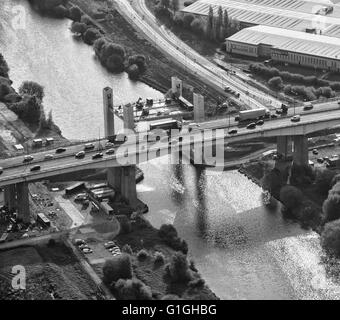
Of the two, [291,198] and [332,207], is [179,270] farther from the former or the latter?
[291,198]

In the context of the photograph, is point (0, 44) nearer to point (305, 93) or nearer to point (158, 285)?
point (305, 93)

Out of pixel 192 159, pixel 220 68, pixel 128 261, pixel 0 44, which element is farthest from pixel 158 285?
pixel 0 44

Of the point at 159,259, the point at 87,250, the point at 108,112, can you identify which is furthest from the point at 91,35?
the point at 159,259

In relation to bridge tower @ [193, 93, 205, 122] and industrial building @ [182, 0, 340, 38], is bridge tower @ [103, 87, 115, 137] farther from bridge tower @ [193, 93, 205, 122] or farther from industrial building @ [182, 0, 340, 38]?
industrial building @ [182, 0, 340, 38]

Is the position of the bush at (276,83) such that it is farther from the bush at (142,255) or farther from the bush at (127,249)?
the bush at (142,255)

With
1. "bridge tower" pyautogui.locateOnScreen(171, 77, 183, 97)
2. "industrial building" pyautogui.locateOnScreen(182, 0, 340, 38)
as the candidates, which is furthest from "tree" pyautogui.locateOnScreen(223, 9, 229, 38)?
"bridge tower" pyautogui.locateOnScreen(171, 77, 183, 97)

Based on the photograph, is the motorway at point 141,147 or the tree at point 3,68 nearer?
the motorway at point 141,147

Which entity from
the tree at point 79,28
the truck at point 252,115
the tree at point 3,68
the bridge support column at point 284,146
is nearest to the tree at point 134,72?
the tree at point 3,68
